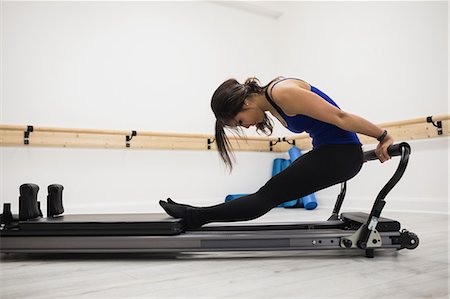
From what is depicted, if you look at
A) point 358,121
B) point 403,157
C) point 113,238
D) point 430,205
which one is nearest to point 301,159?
point 358,121

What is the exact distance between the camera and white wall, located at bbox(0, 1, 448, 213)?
4223mm

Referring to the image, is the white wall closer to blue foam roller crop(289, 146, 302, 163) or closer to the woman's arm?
blue foam roller crop(289, 146, 302, 163)

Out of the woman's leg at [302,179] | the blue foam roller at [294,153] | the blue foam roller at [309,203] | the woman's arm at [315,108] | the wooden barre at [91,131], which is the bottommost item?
the blue foam roller at [309,203]

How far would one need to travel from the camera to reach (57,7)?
4.58 m

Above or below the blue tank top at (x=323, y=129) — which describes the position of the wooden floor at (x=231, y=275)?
below

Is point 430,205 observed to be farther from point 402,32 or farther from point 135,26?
point 135,26

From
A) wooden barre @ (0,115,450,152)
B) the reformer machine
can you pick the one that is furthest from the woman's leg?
wooden barre @ (0,115,450,152)

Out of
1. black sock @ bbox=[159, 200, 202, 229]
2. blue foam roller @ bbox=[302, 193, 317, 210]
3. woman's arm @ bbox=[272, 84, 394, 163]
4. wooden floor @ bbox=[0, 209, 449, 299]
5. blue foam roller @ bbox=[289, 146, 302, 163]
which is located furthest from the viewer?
blue foam roller @ bbox=[289, 146, 302, 163]

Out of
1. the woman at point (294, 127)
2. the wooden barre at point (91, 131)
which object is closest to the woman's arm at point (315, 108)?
the woman at point (294, 127)

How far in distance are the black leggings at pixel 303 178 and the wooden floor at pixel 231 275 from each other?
228 millimetres

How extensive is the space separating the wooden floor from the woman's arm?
589mm

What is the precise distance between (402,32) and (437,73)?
654 mm

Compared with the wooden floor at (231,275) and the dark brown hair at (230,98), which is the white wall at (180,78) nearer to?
the wooden floor at (231,275)

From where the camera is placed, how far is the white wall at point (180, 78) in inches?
166
